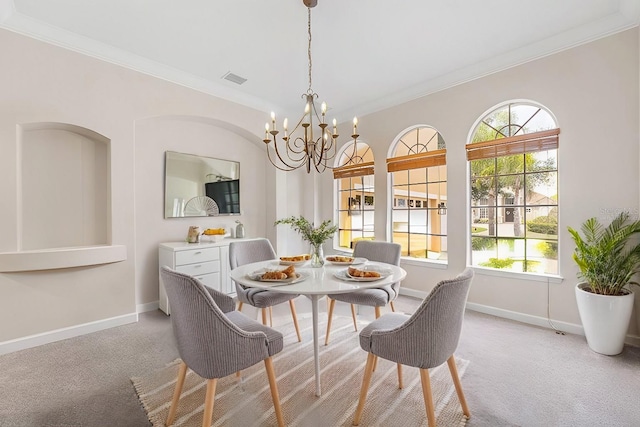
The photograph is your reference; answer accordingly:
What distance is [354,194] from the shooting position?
4.86 metres

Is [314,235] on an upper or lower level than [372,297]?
upper

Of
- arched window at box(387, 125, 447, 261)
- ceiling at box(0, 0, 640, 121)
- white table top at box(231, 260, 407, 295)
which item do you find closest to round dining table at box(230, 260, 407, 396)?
white table top at box(231, 260, 407, 295)

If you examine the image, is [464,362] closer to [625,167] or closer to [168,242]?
[625,167]

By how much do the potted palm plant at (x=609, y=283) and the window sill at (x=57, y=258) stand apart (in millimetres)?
4412

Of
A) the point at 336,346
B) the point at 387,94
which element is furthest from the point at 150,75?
the point at 336,346

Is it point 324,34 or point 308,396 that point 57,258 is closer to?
point 308,396

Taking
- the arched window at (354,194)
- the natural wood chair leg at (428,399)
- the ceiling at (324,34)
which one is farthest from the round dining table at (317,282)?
the arched window at (354,194)

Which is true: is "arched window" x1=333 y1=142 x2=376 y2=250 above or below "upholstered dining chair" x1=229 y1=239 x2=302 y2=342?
above

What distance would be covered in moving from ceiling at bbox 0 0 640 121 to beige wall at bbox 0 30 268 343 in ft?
0.74

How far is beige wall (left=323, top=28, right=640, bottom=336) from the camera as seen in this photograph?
2484 millimetres

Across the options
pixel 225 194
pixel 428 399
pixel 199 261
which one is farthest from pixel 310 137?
pixel 225 194

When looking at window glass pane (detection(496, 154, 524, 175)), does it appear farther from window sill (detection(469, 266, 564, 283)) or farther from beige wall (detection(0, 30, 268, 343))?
beige wall (detection(0, 30, 268, 343))

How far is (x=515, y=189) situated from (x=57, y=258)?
15.4ft

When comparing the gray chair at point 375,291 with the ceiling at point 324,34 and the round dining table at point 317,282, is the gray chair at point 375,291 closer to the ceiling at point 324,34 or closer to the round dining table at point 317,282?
the round dining table at point 317,282
